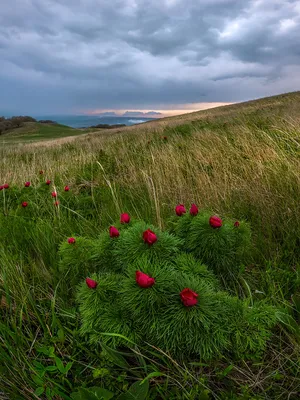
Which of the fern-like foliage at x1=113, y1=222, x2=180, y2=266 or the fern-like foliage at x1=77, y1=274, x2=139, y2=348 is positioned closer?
the fern-like foliage at x1=77, y1=274, x2=139, y2=348

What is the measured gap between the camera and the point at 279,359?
137 cm

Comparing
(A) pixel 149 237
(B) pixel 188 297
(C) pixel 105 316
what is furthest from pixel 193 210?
(C) pixel 105 316

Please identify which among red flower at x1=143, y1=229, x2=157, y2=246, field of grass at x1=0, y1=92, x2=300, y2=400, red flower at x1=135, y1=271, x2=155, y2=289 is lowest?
field of grass at x1=0, y1=92, x2=300, y2=400

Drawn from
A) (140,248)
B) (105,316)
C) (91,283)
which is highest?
(140,248)

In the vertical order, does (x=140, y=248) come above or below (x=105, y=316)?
above

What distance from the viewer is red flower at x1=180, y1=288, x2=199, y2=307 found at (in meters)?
1.13

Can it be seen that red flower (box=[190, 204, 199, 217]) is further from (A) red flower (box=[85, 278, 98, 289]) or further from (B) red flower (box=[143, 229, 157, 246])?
(A) red flower (box=[85, 278, 98, 289])

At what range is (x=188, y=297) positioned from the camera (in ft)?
3.70

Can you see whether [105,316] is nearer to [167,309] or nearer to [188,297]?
[167,309]

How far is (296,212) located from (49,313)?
89.2 inches

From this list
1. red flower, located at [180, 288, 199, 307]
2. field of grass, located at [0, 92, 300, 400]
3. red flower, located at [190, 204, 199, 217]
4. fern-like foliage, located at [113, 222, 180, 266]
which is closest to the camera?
red flower, located at [180, 288, 199, 307]

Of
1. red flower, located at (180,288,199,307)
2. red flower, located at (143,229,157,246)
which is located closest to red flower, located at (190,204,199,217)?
red flower, located at (143,229,157,246)

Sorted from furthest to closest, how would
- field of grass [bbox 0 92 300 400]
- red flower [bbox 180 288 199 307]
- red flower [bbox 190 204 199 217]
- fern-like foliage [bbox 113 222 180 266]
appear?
red flower [bbox 190 204 199 217] < fern-like foliage [bbox 113 222 180 266] < field of grass [bbox 0 92 300 400] < red flower [bbox 180 288 199 307]

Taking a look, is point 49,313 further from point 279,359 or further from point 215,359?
point 279,359
